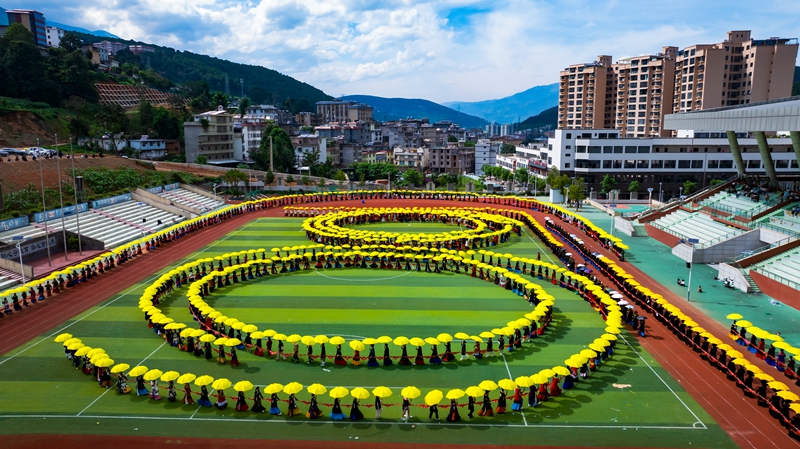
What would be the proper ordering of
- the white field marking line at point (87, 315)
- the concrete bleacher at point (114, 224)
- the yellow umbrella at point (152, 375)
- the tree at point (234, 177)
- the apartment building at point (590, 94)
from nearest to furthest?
the yellow umbrella at point (152, 375)
the white field marking line at point (87, 315)
the concrete bleacher at point (114, 224)
the tree at point (234, 177)
the apartment building at point (590, 94)

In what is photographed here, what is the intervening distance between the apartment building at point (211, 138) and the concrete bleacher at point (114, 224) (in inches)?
1624

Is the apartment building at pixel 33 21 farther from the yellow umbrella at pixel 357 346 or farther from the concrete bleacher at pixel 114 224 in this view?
the yellow umbrella at pixel 357 346

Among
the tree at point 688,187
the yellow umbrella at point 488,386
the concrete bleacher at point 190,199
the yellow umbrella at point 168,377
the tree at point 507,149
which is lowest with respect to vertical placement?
the yellow umbrella at point 168,377

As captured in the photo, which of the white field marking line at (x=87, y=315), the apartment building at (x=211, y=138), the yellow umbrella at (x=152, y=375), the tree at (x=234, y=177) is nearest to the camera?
the yellow umbrella at (x=152, y=375)

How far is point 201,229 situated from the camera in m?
53.7

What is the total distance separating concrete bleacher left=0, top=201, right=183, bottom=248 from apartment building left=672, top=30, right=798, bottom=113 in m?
96.2

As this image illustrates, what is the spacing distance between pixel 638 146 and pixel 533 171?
2483cm

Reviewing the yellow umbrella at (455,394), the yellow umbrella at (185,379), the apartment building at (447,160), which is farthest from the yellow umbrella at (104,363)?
the apartment building at (447,160)

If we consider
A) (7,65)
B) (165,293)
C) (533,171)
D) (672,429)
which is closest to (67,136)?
(7,65)

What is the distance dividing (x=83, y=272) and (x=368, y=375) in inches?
957

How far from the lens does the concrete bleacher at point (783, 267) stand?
31.1 meters

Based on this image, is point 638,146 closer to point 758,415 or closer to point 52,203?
point 758,415

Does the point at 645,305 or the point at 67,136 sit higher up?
the point at 67,136

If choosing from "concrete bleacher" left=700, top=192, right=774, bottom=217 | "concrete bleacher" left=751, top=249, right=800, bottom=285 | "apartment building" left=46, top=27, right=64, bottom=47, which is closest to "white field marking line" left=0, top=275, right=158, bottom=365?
"concrete bleacher" left=751, top=249, right=800, bottom=285
